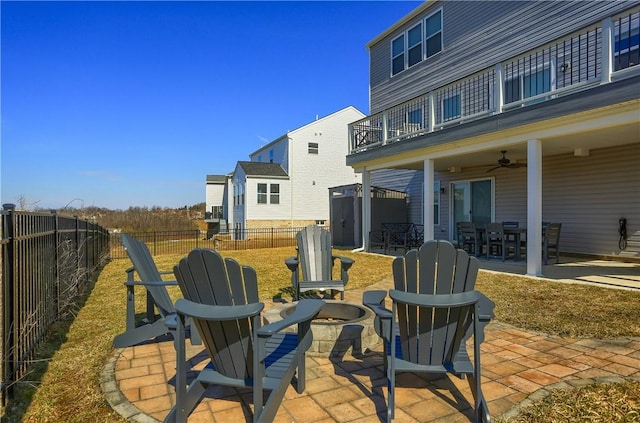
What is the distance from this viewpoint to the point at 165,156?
69.6ft

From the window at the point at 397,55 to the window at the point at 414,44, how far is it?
1.43 ft

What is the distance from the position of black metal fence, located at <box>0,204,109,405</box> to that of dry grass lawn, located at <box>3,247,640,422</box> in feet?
0.70

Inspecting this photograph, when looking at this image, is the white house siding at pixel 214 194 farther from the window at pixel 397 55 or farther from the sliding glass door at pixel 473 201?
the sliding glass door at pixel 473 201

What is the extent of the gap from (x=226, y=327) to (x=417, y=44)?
1483cm

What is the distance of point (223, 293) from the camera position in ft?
6.98

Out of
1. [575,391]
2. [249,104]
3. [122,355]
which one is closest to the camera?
[575,391]

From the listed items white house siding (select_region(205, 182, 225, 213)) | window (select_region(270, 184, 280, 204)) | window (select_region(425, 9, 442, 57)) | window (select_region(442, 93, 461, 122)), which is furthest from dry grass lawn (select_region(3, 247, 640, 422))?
white house siding (select_region(205, 182, 225, 213))

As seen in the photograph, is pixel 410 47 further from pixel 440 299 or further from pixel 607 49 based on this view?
pixel 440 299

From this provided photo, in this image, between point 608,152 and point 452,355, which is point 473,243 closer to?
point 608,152

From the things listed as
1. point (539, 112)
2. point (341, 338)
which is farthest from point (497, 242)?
point (341, 338)

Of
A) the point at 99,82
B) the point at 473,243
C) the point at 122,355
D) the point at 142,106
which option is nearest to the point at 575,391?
the point at 122,355

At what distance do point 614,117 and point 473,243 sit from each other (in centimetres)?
489

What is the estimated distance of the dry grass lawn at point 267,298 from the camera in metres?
2.53

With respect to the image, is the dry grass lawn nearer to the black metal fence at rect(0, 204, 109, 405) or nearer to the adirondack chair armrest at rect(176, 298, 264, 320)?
the black metal fence at rect(0, 204, 109, 405)
